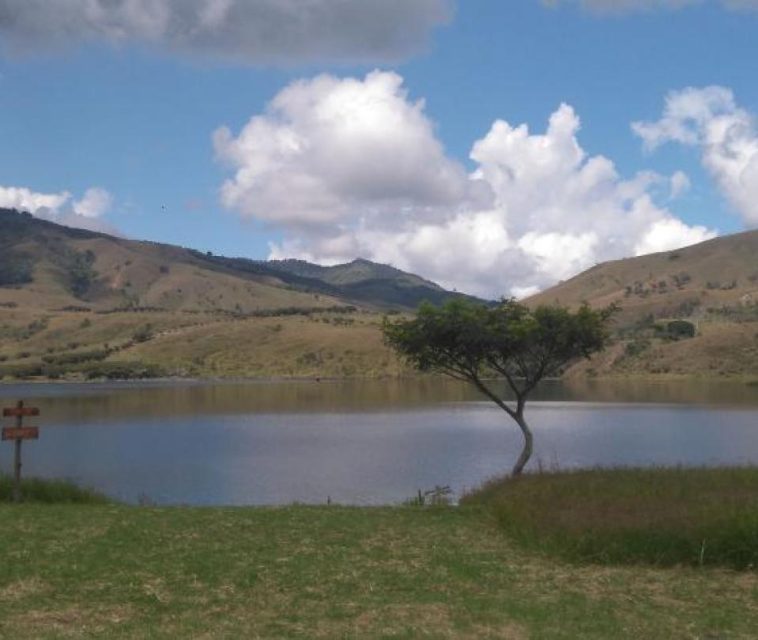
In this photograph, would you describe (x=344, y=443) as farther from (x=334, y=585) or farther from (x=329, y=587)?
(x=329, y=587)

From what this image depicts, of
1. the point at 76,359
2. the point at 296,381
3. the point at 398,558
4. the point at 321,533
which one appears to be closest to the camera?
the point at 398,558

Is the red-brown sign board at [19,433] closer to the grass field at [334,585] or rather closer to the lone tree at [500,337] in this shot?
the grass field at [334,585]

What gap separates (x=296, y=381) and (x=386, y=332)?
14580 cm

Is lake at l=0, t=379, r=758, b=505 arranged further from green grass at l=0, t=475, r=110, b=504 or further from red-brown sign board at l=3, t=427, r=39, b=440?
red-brown sign board at l=3, t=427, r=39, b=440

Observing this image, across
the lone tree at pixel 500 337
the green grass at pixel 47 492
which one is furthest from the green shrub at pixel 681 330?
the green grass at pixel 47 492

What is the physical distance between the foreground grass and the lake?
1690cm

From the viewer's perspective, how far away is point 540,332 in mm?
25078

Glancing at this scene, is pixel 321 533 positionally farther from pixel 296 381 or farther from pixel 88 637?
pixel 296 381

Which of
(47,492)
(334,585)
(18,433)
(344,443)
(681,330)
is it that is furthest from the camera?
(681,330)

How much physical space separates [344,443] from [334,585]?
4438 cm

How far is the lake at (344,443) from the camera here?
3875 centimetres

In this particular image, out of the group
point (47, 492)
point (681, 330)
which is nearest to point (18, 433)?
point (47, 492)

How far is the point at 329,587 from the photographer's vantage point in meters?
12.5

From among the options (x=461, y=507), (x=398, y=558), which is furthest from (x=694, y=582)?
(x=461, y=507)
